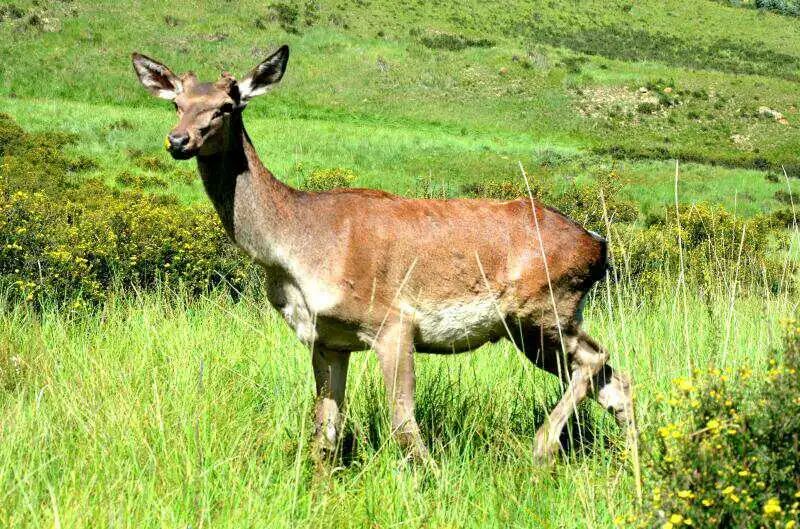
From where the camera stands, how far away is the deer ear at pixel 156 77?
4.92 m

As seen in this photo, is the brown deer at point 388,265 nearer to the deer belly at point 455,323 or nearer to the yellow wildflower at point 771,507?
the deer belly at point 455,323

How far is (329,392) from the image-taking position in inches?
194

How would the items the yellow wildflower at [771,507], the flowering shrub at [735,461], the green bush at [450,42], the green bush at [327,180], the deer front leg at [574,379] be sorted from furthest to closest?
the green bush at [450,42], the green bush at [327,180], the deer front leg at [574,379], the flowering shrub at [735,461], the yellow wildflower at [771,507]

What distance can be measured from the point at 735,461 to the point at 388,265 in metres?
2.26

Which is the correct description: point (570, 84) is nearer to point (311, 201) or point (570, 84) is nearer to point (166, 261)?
point (166, 261)

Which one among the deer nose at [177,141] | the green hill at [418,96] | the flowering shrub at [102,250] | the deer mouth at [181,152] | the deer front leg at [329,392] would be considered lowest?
the green hill at [418,96]

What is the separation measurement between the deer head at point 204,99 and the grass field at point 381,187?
127 centimetres

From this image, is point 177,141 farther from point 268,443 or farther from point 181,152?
point 268,443

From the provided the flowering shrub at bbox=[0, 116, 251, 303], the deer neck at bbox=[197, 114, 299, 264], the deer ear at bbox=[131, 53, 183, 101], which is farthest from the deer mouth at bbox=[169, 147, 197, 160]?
the flowering shrub at bbox=[0, 116, 251, 303]

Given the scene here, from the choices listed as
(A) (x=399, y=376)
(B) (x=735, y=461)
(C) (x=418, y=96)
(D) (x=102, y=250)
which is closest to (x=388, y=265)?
(A) (x=399, y=376)

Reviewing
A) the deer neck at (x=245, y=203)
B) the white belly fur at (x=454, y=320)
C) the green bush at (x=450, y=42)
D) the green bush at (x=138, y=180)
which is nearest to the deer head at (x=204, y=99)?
the deer neck at (x=245, y=203)

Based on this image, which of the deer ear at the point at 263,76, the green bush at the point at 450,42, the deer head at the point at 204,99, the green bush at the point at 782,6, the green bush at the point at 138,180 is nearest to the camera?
the deer head at the point at 204,99

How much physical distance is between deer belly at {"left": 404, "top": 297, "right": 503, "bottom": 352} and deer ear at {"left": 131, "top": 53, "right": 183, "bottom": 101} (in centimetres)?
191

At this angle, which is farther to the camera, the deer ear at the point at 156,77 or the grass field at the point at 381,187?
the deer ear at the point at 156,77
